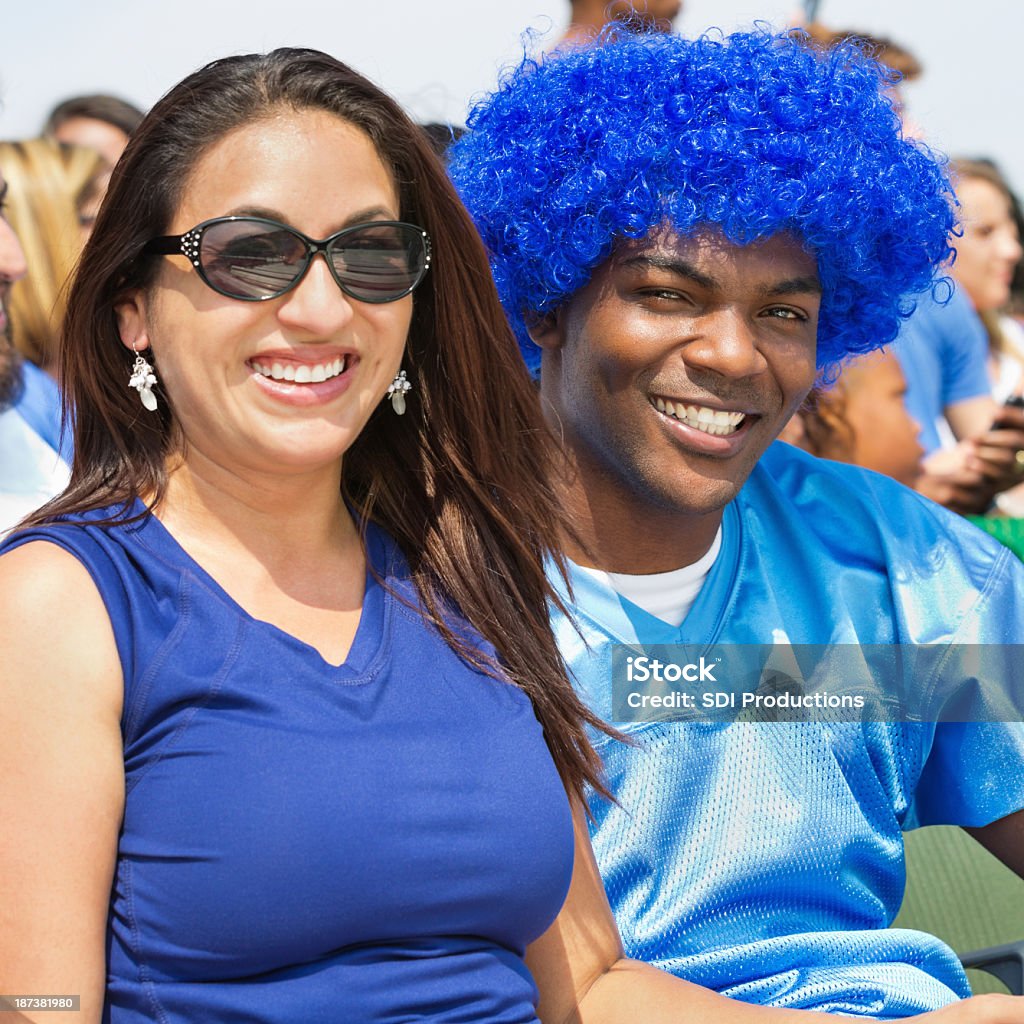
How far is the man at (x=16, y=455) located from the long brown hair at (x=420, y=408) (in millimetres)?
1613

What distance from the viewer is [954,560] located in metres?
2.52

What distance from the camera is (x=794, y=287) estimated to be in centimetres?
236

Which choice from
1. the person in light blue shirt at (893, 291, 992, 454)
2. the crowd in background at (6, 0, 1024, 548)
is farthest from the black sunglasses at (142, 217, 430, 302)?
the person in light blue shirt at (893, 291, 992, 454)

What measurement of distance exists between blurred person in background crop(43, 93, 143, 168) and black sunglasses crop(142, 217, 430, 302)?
2.28 m

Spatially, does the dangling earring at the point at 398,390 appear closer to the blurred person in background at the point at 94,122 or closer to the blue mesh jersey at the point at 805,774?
the blue mesh jersey at the point at 805,774

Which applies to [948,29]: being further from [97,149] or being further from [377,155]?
[377,155]

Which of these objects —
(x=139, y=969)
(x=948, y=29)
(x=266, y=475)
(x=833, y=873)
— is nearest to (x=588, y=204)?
(x=266, y=475)

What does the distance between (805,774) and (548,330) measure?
87 centimetres

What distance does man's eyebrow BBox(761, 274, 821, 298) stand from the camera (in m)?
2.34

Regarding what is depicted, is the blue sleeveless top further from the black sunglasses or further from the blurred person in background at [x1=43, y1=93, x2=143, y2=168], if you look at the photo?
the blurred person in background at [x1=43, y1=93, x2=143, y2=168]

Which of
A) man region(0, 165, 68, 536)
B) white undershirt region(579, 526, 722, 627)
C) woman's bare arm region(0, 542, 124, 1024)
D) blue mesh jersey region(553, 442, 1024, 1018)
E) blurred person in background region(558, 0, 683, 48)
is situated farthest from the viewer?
blurred person in background region(558, 0, 683, 48)

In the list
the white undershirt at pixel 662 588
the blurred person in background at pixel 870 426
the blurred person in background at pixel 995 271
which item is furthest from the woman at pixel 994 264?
the white undershirt at pixel 662 588

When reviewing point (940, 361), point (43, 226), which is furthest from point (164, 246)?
point (940, 361)

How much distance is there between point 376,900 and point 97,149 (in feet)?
9.07
